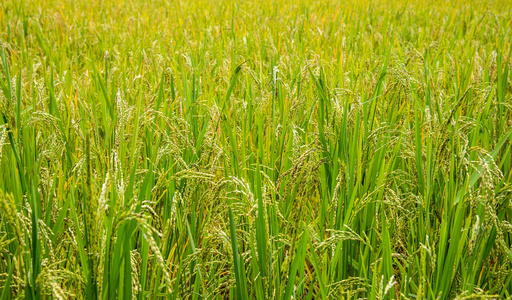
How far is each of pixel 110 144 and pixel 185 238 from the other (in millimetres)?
577

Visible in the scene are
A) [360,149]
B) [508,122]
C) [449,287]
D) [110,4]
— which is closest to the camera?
[449,287]

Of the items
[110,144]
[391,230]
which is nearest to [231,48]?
[110,144]

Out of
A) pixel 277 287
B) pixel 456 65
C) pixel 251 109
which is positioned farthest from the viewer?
pixel 456 65

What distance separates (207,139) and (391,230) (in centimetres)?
69

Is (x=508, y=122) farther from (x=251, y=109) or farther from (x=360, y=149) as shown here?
(x=251, y=109)

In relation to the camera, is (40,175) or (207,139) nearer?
(40,175)

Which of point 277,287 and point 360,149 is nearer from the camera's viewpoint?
point 277,287

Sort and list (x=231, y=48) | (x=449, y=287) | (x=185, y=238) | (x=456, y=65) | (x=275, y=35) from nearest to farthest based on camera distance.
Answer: (x=449, y=287), (x=185, y=238), (x=456, y=65), (x=231, y=48), (x=275, y=35)

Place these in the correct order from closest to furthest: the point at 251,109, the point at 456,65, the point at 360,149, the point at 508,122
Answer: the point at 360,149
the point at 251,109
the point at 508,122
the point at 456,65

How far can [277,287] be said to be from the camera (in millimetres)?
931

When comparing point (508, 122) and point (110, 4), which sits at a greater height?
point (110, 4)

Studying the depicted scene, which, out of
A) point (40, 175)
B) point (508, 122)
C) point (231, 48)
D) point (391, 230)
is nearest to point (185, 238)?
point (40, 175)

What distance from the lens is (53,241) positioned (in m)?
1.04

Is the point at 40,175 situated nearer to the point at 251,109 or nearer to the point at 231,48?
the point at 251,109
